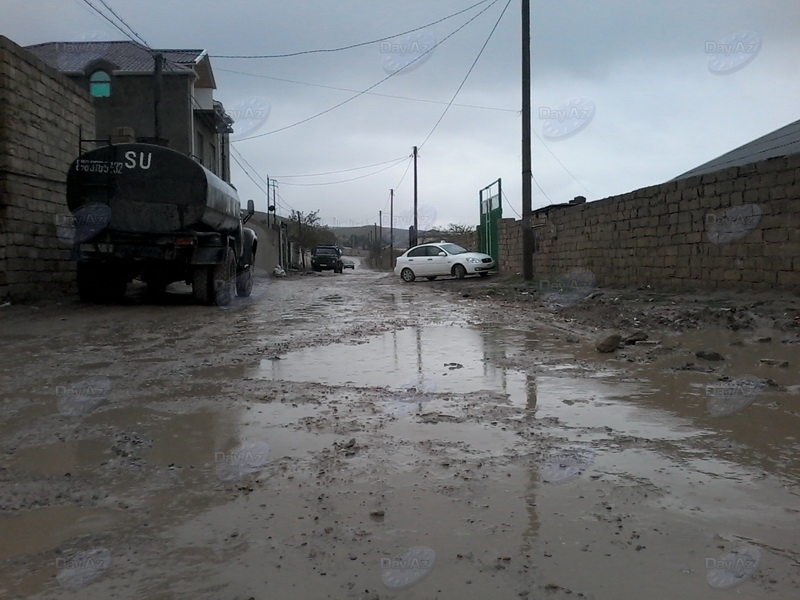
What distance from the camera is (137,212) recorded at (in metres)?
10.1

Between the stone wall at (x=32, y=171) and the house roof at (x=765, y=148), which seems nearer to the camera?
the stone wall at (x=32, y=171)

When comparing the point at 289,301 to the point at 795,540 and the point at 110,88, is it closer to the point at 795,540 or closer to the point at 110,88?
the point at 795,540

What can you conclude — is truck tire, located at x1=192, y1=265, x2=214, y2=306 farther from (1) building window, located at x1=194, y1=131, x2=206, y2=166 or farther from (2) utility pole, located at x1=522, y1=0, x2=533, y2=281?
(1) building window, located at x1=194, y1=131, x2=206, y2=166

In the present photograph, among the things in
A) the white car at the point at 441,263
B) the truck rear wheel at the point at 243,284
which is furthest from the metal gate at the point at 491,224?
the truck rear wheel at the point at 243,284

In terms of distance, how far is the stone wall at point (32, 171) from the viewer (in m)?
10.2

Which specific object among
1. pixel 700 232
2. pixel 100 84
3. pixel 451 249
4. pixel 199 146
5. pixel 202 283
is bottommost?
pixel 202 283

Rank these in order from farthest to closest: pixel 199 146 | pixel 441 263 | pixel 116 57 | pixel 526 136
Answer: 1. pixel 199 146
2. pixel 116 57
3. pixel 441 263
4. pixel 526 136

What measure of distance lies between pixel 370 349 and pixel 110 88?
22.3 meters

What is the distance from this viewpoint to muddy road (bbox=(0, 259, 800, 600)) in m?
2.18

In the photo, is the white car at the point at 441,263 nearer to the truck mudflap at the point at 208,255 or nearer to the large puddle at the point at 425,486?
the truck mudflap at the point at 208,255

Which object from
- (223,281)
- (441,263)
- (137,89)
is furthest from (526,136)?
(137,89)

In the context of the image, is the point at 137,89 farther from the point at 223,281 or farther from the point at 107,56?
the point at 223,281

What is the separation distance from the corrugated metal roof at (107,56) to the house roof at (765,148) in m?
19.1

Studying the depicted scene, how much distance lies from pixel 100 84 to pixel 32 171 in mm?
15514
